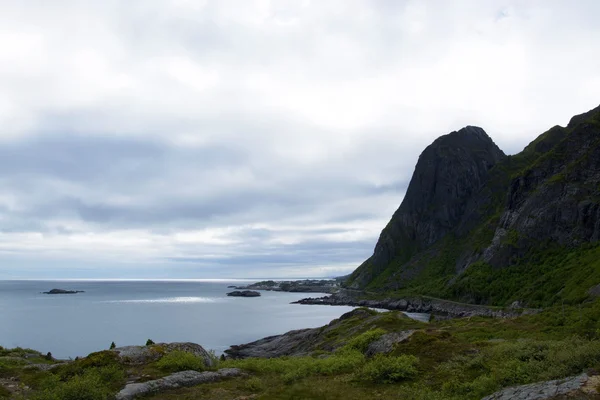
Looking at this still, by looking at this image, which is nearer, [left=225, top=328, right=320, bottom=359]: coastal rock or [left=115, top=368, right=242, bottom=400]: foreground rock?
[left=115, top=368, right=242, bottom=400]: foreground rock

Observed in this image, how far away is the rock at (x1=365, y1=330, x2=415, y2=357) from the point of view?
2865cm

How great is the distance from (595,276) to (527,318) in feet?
184

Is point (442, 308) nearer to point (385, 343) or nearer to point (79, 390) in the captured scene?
point (385, 343)

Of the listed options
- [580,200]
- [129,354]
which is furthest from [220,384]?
[580,200]

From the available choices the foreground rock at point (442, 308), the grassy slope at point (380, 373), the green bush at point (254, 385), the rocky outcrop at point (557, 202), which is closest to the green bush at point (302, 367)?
the grassy slope at point (380, 373)

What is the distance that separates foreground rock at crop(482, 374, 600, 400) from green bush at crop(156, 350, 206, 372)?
1726cm

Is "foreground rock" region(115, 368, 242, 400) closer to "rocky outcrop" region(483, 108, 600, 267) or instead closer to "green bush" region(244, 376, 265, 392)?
"green bush" region(244, 376, 265, 392)

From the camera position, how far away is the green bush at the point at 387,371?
2120 centimetres

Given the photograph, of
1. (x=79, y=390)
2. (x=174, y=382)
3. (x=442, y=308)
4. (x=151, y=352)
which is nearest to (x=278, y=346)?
(x=151, y=352)

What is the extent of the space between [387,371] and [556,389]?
9.61 metres

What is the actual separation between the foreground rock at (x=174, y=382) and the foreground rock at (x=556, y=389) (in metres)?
15.6

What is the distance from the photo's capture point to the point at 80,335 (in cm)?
11469

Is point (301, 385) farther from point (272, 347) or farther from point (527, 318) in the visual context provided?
point (272, 347)

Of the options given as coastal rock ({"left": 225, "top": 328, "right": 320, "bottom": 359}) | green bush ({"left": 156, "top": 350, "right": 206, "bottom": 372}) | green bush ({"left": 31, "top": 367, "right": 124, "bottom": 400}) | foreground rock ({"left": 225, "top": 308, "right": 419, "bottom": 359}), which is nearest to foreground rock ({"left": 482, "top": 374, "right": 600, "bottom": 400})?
green bush ({"left": 31, "top": 367, "right": 124, "bottom": 400})
